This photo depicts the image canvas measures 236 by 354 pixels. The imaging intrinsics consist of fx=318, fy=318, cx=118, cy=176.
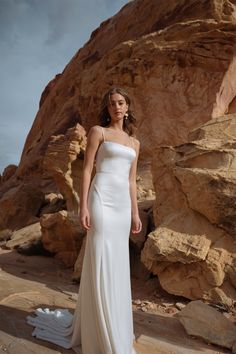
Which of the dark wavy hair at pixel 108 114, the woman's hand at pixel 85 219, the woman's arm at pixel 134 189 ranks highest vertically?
the dark wavy hair at pixel 108 114

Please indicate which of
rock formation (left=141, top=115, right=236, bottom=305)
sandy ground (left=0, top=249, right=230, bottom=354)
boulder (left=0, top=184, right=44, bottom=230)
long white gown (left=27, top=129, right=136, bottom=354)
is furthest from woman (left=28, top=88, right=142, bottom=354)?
boulder (left=0, top=184, right=44, bottom=230)

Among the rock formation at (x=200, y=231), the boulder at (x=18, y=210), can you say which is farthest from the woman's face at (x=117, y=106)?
the boulder at (x=18, y=210)

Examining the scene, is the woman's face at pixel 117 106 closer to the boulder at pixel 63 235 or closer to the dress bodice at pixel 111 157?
the dress bodice at pixel 111 157

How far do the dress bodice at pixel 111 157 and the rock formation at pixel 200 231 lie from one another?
2144 millimetres

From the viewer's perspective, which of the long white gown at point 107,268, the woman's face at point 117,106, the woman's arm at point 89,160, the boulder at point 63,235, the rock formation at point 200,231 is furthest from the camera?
the boulder at point 63,235

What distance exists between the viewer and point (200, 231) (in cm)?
492

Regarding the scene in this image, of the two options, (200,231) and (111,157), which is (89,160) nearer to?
(111,157)

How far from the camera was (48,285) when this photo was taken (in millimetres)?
5488

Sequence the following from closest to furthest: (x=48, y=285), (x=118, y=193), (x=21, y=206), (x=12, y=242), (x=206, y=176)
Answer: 1. (x=118, y=193)
2. (x=206, y=176)
3. (x=48, y=285)
4. (x=12, y=242)
5. (x=21, y=206)

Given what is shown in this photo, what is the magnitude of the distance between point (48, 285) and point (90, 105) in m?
9.64

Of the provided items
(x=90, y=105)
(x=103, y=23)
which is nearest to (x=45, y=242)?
(x=90, y=105)

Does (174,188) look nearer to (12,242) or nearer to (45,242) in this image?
(45,242)

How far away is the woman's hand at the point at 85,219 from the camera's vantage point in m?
2.78

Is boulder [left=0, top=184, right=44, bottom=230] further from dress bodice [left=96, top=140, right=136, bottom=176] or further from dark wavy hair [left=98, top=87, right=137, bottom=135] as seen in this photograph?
dress bodice [left=96, top=140, right=136, bottom=176]
